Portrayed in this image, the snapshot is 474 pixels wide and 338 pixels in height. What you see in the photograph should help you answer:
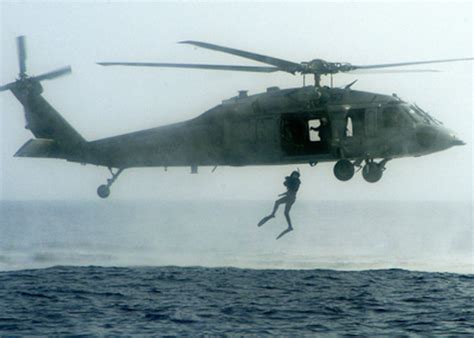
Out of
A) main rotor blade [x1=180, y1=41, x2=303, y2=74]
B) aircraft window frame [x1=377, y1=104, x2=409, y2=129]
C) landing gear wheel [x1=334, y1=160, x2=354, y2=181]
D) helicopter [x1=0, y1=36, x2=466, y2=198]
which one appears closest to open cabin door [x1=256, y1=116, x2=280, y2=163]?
helicopter [x1=0, y1=36, x2=466, y2=198]

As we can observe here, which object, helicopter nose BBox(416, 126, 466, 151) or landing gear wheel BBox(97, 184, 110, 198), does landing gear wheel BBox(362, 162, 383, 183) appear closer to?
helicopter nose BBox(416, 126, 466, 151)

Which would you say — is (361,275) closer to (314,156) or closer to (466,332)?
(466,332)

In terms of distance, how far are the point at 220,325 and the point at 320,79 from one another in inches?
670

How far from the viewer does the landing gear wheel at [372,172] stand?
23.6m

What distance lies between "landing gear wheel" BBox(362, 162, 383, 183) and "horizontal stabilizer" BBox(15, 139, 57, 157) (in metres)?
13.3

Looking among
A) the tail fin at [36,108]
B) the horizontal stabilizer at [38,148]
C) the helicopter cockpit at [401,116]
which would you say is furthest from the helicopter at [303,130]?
the tail fin at [36,108]

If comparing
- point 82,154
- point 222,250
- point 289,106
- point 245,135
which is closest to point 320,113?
point 289,106

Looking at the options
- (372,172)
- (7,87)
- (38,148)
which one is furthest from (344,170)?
(7,87)

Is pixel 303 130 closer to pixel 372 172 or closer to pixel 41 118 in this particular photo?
pixel 372 172

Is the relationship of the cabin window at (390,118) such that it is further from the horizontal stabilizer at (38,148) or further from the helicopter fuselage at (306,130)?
the horizontal stabilizer at (38,148)

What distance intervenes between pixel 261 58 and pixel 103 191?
8.50 meters

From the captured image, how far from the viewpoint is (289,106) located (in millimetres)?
24203

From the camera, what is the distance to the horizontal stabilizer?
28.1 meters

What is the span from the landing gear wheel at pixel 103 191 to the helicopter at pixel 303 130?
0.18 ft
